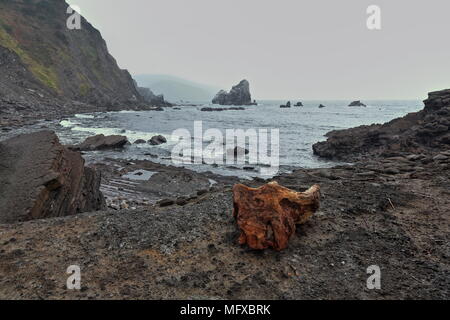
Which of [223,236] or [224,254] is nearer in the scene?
[224,254]

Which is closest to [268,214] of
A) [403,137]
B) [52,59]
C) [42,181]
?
[42,181]

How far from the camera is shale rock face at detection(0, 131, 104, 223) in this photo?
440 inches

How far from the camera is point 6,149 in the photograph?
49.2ft

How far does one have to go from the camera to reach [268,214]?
28.3 feet

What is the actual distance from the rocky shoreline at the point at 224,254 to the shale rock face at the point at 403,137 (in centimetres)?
2456

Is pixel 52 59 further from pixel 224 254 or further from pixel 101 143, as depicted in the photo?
pixel 224 254

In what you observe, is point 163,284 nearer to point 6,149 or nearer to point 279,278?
point 279,278

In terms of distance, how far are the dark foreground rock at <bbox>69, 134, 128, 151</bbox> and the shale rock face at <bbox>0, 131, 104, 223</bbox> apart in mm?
19368

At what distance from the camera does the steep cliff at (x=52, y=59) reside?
3083 inches

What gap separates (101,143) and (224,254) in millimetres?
31841

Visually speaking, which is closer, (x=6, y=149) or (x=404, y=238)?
(x=404, y=238)
